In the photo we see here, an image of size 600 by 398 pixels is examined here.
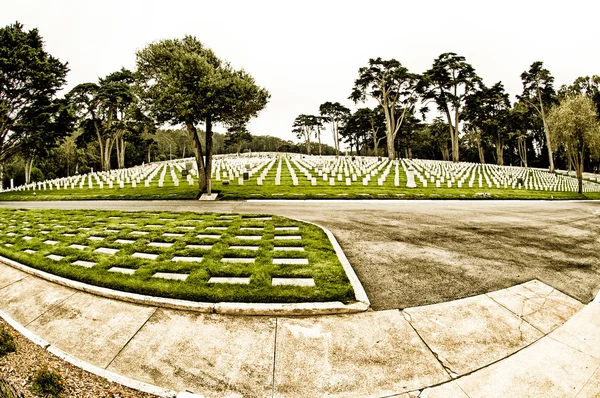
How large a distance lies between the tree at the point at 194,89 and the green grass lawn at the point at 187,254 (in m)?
7.84

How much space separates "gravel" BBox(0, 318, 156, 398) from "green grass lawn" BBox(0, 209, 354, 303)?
1251 millimetres

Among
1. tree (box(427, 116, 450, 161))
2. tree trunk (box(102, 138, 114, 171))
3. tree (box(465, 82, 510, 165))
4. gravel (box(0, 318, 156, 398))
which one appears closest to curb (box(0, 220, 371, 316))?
gravel (box(0, 318, 156, 398))

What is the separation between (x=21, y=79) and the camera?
22.8 m

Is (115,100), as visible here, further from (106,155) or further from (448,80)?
(448,80)

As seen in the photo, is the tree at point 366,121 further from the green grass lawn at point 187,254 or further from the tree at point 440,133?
the green grass lawn at point 187,254

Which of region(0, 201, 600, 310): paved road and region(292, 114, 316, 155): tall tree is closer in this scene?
region(0, 201, 600, 310): paved road

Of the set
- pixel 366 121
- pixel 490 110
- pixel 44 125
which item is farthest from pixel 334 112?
pixel 44 125

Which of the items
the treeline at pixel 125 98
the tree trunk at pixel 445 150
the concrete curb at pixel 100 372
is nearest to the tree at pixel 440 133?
the tree trunk at pixel 445 150

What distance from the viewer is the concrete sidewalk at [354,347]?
2.62 m

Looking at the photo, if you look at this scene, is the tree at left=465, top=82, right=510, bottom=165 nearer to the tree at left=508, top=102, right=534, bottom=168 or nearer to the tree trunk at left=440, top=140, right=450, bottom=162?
the tree at left=508, top=102, right=534, bottom=168

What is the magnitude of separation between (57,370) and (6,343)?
87 centimetres

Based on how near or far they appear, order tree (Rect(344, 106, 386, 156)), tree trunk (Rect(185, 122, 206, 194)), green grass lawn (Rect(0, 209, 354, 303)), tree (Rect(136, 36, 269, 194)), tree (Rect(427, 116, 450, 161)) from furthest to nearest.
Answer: tree (Rect(427, 116, 450, 161)), tree (Rect(344, 106, 386, 156)), tree trunk (Rect(185, 122, 206, 194)), tree (Rect(136, 36, 269, 194)), green grass lawn (Rect(0, 209, 354, 303))

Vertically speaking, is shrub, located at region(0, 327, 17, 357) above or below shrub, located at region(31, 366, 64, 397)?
above

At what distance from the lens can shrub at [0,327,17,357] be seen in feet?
10.1
